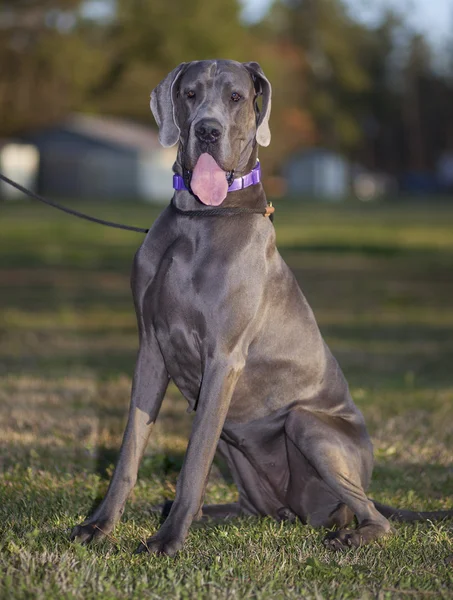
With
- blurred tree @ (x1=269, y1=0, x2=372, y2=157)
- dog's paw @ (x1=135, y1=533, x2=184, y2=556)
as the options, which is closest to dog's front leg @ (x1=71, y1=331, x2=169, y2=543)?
dog's paw @ (x1=135, y1=533, x2=184, y2=556)

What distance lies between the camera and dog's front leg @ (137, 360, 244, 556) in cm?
407

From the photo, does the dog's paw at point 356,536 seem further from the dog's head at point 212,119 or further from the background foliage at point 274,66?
the background foliage at point 274,66

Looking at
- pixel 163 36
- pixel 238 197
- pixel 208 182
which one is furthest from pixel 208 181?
pixel 163 36

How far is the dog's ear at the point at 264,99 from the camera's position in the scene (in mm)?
4328

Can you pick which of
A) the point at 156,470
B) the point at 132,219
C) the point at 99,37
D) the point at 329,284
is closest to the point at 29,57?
the point at 99,37

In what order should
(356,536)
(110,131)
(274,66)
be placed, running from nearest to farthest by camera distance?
(356,536) → (110,131) → (274,66)

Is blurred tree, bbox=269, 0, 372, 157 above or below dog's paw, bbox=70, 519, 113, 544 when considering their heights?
above

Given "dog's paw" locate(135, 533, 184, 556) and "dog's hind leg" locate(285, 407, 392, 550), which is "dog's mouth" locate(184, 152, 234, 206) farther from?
"dog's paw" locate(135, 533, 184, 556)

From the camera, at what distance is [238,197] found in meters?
4.33

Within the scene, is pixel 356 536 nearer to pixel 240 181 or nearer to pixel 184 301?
pixel 184 301

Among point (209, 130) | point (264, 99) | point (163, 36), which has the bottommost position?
point (209, 130)

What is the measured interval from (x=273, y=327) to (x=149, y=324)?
531mm

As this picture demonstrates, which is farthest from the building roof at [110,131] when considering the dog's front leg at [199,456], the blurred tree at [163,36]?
the dog's front leg at [199,456]

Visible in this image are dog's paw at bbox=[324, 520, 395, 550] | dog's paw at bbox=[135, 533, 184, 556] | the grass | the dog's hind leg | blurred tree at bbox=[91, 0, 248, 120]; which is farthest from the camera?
blurred tree at bbox=[91, 0, 248, 120]
